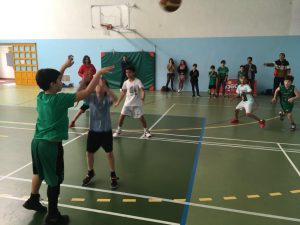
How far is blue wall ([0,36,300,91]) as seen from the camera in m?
14.5

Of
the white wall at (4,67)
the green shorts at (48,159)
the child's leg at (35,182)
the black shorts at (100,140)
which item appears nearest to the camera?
the green shorts at (48,159)

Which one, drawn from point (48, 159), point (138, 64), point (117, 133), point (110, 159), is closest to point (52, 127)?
point (48, 159)

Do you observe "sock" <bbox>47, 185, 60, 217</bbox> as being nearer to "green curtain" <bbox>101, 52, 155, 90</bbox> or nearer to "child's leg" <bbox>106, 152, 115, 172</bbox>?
"child's leg" <bbox>106, 152, 115, 172</bbox>

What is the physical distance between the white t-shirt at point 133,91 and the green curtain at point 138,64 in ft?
31.6

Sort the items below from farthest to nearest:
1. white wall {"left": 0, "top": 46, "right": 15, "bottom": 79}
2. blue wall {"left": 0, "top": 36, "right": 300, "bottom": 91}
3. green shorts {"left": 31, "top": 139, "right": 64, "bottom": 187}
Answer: white wall {"left": 0, "top": 46, "right": 15, "bottom": 79} < blue wall {"left": 0, "top": 36, "right": 300, "bottom": 91} < green shorts {"left": 31, "top": 139, "right": 64, "bottom": 187}

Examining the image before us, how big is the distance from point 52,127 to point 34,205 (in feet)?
4.03

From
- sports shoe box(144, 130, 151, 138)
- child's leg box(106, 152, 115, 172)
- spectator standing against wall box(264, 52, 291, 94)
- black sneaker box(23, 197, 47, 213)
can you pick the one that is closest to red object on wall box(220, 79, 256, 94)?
spectator standing against wall box(264, 52, 291, 94)

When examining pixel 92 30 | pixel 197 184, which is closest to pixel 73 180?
pixel 197 184

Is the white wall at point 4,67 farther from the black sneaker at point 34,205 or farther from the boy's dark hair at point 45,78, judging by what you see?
the boy's dark hair at point 45,78

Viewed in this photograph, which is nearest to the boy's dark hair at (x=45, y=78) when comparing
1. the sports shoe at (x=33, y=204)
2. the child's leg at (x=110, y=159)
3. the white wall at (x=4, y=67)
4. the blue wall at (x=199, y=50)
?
the sports shoe at (x=33, y=204)

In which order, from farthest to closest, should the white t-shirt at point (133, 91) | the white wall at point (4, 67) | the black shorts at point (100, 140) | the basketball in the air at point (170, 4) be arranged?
the white wall at point (4, 67)
the basketball in the air at point (170, 4)
the white t-shirt at point (133, 91)
the black shorts at point (100, 140)

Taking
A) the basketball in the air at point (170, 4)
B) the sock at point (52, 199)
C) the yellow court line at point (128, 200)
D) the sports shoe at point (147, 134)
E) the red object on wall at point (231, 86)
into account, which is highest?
the basketball in the air at point (170, 4)

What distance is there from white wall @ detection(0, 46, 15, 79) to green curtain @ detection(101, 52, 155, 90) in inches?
341

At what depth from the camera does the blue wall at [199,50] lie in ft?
47.5
